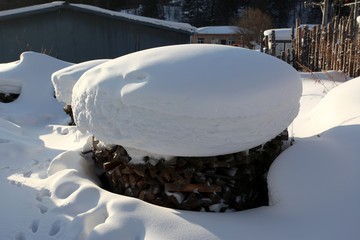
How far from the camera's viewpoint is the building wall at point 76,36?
1180 cm

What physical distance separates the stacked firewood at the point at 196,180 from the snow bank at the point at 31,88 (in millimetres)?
4264

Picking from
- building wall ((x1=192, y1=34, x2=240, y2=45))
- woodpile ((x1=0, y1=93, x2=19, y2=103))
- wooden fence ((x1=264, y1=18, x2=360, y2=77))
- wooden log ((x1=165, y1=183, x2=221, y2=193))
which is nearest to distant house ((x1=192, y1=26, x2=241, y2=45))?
building wall ((x1=192, y1=34, x2=240, y2=45))

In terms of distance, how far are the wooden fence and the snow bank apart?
5268 millimetres

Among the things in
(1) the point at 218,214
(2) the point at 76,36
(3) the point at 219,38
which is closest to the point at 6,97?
Result: (1) the point at 218,214

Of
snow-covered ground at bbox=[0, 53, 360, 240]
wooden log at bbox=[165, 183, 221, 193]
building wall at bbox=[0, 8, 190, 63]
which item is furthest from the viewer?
building wall at bbox=[0, 8, 190, 63]

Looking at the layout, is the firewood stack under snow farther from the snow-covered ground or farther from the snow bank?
the snow bank

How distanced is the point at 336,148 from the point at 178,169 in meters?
1.22

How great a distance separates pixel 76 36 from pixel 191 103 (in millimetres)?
11948

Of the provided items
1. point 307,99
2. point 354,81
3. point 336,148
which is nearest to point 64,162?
point 336,148

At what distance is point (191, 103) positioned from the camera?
1743mm

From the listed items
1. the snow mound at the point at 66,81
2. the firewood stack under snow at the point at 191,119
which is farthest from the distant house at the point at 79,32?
the firewood stack under snow at the point at 191,119

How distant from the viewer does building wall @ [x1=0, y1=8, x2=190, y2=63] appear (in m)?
11.8

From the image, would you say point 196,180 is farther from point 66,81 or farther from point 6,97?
point 6,97

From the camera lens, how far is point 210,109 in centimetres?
174
